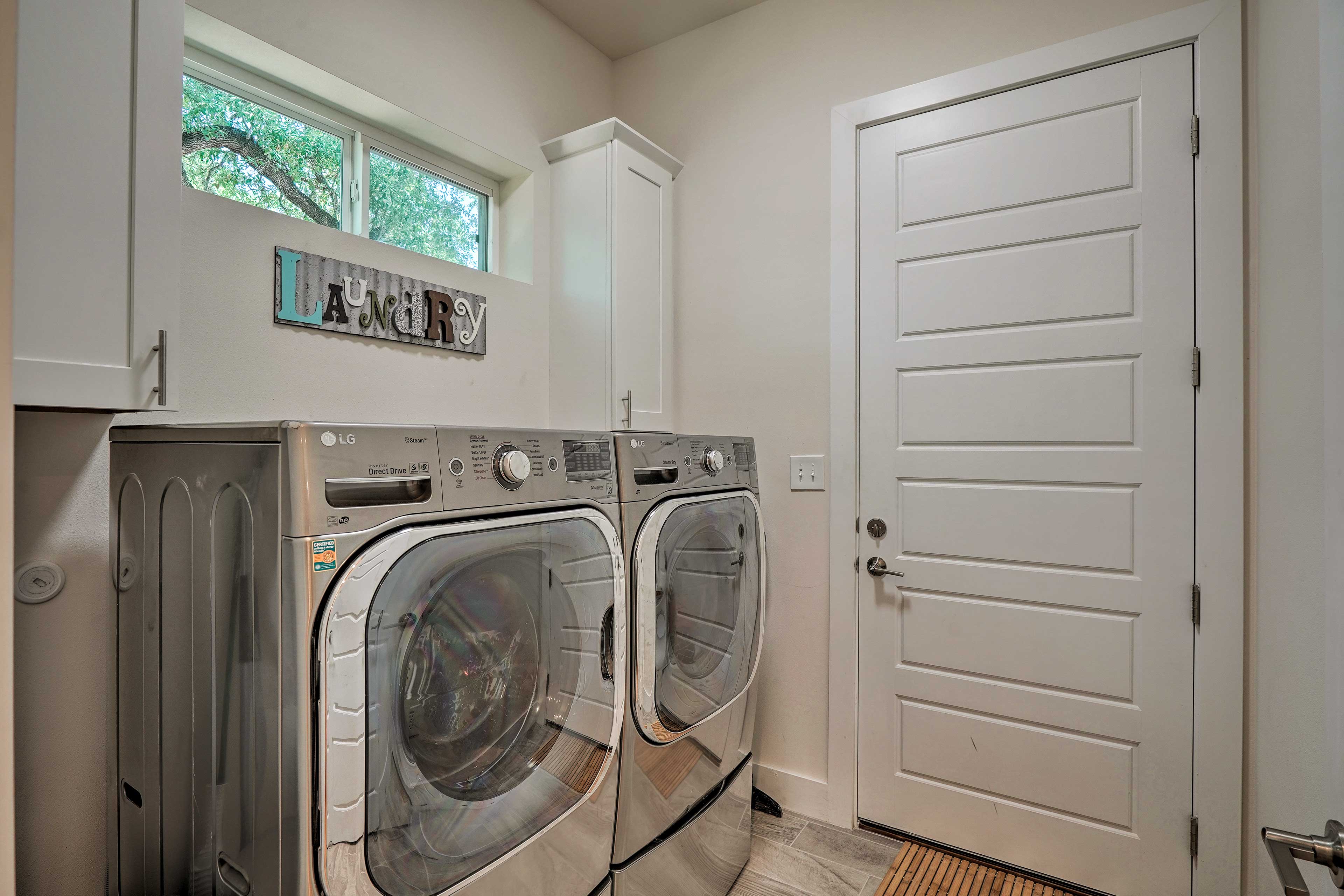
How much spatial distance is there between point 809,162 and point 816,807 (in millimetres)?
2163

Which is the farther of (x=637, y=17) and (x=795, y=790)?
(x=637, y=17)

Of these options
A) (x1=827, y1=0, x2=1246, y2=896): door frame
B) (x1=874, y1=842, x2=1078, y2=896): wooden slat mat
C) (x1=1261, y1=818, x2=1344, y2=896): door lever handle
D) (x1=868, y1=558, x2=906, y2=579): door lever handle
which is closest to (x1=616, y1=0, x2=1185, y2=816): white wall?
(x1=868, y1=558, x2=906, y2=579): door lever handle

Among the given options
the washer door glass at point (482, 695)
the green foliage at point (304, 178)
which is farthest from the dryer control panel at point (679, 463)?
the green foliage at point (304, 178)

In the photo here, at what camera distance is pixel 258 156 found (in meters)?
1.76

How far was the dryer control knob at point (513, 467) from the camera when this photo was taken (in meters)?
1.15

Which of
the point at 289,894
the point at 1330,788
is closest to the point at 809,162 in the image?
the point at 1330,788

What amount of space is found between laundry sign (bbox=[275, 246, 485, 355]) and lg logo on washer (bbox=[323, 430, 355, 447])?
0.90 meters

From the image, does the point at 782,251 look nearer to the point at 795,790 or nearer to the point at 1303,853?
the point at 795,790

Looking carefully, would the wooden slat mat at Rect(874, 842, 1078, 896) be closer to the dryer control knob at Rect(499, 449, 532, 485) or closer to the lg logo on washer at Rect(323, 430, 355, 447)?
the dryer control knob at Rect(499, 449, 532, 485)

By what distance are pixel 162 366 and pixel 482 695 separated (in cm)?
79

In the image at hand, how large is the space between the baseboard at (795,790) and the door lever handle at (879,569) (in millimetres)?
718

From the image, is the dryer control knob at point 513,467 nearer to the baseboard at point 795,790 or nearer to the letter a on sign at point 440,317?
the letter a on sign at point 440,317

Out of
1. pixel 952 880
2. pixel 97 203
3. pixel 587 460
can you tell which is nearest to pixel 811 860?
pixel 952 880

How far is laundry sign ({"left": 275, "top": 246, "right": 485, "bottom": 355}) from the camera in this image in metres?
1.66
